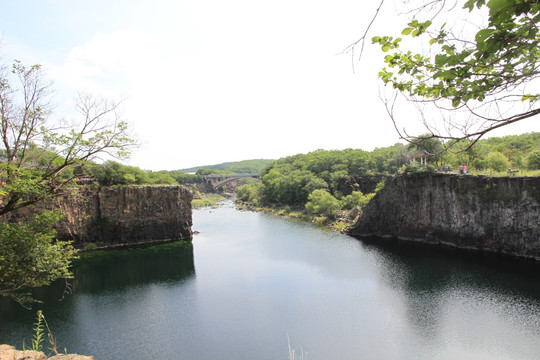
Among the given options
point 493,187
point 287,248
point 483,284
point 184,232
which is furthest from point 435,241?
point 184,232

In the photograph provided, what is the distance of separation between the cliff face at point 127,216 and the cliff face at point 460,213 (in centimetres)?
2423

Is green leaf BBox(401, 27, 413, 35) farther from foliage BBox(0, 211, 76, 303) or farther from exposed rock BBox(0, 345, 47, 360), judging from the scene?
exposed rock BBox(0, 345, 47, 360)

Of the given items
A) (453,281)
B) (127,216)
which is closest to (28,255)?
(453,281)

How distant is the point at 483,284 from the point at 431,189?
16.4 m

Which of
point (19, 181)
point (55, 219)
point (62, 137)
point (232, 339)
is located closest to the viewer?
point (19, 181)

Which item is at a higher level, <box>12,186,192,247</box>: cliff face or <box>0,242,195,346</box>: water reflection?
<box>12,186,192,247</box>: cliff face

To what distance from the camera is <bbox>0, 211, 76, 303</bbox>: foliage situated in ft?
33.1

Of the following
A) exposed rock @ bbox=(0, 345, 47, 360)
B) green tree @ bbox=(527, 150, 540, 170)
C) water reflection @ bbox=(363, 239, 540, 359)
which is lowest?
water reflection @ bbox=(363, 239, 540, 359)

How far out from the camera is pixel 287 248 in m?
37.7

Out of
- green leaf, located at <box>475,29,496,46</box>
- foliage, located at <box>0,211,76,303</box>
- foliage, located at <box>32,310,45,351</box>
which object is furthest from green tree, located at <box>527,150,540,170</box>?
foliage, located at <box>32,310,45,351</box>

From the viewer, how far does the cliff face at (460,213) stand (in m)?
30.9

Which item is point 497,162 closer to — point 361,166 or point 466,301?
point 466,301

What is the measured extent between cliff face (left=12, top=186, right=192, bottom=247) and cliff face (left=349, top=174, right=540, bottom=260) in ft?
79.5

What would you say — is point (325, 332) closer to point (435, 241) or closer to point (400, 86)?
point (400, 86)
